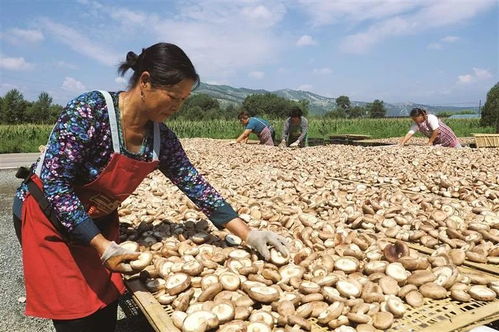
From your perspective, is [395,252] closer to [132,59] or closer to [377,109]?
[132,59]

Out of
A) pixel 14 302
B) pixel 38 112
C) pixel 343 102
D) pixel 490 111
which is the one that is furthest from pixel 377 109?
pixel 14 302

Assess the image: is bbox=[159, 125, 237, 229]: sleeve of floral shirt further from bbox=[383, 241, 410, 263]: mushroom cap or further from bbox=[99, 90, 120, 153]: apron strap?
bbox=[383, 241, 410, 263]: mushroom cap

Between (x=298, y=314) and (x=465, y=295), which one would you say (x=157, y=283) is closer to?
(x=298, y=314)

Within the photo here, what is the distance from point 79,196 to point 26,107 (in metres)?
52.5

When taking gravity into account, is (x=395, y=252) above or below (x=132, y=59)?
below

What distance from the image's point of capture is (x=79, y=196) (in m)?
1.87

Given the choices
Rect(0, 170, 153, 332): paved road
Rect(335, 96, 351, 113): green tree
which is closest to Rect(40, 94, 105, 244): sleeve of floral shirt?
Rect(0, 170, 153, 332): paved road

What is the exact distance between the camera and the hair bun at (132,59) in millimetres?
1943

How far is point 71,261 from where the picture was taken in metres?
1.82

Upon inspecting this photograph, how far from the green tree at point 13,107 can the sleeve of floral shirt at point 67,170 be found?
161 ft

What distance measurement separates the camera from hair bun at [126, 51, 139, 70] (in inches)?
76.5

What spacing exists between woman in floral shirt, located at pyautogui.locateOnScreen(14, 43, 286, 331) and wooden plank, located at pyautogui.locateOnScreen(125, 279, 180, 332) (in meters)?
0.09

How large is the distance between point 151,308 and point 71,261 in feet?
1.45

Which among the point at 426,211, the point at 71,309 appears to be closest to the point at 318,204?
the point at 426,211
